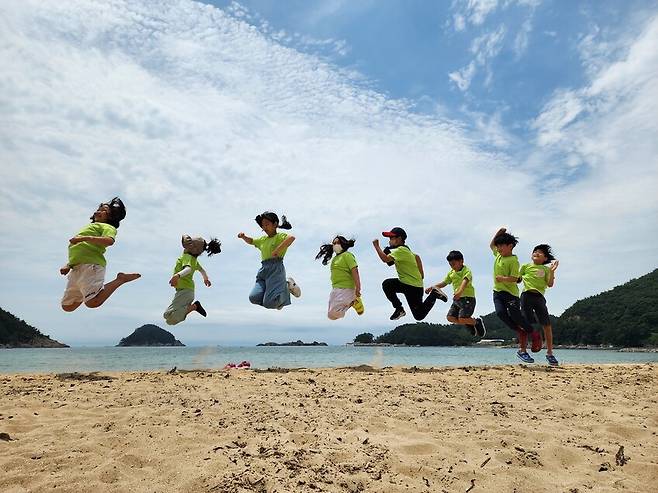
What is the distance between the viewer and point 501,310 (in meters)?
9.45

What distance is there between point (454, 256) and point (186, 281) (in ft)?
18.2

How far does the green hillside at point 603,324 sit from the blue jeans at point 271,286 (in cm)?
3165

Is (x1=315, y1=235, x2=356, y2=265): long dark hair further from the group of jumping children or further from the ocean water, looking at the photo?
the ocean water

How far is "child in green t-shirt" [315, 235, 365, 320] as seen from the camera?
345 inches

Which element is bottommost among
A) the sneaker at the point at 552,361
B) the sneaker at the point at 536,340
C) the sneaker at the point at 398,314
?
the sneaker at the point at 552,361

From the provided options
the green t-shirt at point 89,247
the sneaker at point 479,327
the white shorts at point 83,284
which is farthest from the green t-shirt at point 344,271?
the white shorts at point 83,284

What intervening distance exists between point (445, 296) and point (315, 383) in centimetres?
378

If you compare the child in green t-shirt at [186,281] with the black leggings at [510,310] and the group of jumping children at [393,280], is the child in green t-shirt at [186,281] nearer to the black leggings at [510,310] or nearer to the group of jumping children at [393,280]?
the group of jumping children at [393,280]

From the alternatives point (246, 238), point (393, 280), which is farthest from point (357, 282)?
point (246, 238)

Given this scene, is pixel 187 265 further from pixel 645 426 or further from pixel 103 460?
pixel 645 426

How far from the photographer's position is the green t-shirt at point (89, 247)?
766 cm

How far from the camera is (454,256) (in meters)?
9.86

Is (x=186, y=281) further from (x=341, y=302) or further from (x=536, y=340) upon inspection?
(x=536, y=340)

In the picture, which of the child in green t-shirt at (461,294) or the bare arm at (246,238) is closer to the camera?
the bare arm at (246,238)
